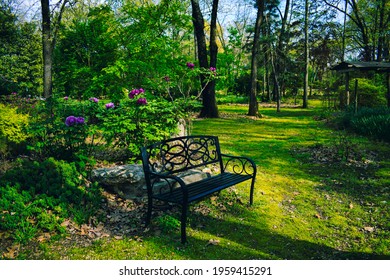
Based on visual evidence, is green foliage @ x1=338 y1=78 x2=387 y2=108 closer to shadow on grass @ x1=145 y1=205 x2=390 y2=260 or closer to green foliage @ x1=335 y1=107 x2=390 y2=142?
green foliage @ x1=335 y1=107 x2=390 y2=142

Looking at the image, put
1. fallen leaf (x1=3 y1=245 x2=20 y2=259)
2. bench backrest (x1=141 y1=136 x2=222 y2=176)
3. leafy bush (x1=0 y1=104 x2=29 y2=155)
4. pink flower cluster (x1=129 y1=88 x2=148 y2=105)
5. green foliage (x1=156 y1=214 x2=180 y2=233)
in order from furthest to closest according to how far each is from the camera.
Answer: leafy bush (x1=0 y1=104 x2=29 y2=155)
pink flower cluster (x1=129 y1=88 x2=148 y2=105)
bench backrest (x1=141 y1=136 x2=222 y2=176)
green foliage (x1=156 y1=214 x2=180 y2=233)
fallen leaf (x1=3 y1=245 x2=20 y2=259)

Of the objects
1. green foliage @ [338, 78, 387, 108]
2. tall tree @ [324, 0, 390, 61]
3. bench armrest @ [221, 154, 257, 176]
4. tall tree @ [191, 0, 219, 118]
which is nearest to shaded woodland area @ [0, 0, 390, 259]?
bench armrest @ [221, 154, 257, 176]

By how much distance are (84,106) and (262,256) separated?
3925mm

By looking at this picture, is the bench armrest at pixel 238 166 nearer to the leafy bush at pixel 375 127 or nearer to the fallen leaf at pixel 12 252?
the fallen leaf at pixel 12 252

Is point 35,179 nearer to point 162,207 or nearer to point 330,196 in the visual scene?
point 162,207

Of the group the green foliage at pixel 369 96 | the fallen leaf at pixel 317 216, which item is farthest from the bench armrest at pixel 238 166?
the green foliage at pixel 369 96

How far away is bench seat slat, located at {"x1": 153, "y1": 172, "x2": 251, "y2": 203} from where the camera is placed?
3.31m

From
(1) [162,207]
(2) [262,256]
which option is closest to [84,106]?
(1) [162,207]

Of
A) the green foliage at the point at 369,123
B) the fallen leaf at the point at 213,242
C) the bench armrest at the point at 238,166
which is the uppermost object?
the green foliage at the point at 369,123

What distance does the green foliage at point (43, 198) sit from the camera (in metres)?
3.24

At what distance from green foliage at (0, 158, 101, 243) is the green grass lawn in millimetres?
315

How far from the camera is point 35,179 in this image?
3865mm

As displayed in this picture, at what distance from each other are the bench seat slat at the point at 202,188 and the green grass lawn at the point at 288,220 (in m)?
0.40

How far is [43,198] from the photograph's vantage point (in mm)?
3572
